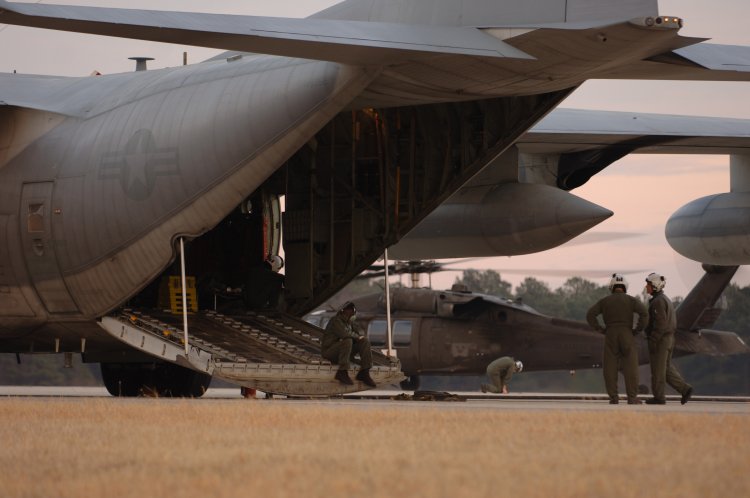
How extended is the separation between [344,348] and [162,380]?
17.0 feet

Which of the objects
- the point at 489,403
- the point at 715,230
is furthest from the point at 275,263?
the point at 715,230

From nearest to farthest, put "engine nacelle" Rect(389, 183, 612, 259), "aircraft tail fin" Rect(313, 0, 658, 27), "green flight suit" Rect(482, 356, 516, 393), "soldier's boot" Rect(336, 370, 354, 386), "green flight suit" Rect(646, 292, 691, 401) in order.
Answer: "aircraft tail fin" Rect(313, 0, 658, 27)
"green flight suit" Rect(646, 292, 691, 401)
"soldier's boot" Rect(336, 370, 354, 386)
"engine nacelle" Rect(389, 183, 612, 259)
"green flight suit" Rect(482, 356, 516, 393)

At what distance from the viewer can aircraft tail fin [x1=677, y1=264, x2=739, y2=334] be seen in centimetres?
3222

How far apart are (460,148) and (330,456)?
11190 mm

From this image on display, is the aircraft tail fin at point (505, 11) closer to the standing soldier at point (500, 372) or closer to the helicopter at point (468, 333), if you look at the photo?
the standing soldier at point (500, 372)

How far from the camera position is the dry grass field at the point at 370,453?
7.64 m

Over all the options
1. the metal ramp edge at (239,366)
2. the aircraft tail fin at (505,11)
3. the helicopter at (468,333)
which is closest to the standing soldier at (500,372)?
the helicopter at (468,333)

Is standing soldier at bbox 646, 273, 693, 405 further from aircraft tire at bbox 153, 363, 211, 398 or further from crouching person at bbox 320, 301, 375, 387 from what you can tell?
aircraft tire at bbox 153, 363, 211, 398

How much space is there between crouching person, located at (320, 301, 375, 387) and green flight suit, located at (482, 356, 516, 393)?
405 inches

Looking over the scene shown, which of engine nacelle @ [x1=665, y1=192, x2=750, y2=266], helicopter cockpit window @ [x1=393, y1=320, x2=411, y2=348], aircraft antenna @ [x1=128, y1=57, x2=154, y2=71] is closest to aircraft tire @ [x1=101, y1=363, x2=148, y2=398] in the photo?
aircraft antenna @ [x1=128, y1=57, x2=154, y2=71]

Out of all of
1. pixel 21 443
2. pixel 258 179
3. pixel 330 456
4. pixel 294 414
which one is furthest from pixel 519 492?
pixel 258 179

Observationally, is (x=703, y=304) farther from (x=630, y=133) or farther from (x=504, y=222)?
(x=504, y=222)

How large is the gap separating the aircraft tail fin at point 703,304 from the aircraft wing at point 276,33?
18542 millimetres

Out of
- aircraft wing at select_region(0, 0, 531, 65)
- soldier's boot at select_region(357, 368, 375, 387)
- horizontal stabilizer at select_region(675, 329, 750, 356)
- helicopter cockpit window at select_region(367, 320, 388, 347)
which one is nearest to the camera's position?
aircraft wing at select_region(0, 0, 531, 65)
